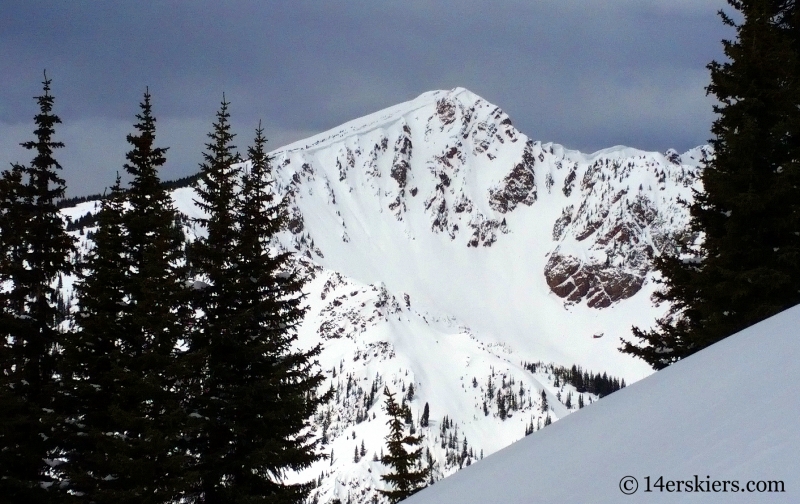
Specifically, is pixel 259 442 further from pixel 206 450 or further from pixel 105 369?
pixel 105 369

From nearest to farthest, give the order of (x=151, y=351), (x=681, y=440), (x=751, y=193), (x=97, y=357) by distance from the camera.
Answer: (x=681, y=440) < (x=751, y=193) < (x=151, y=351) < (x=97, y=357)

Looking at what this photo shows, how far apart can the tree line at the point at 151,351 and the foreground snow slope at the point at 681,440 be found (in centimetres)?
741

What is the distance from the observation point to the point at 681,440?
4617 millimetres

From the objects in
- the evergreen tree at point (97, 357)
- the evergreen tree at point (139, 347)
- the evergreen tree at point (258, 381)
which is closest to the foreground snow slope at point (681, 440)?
the evergreen tree at point (258, 381)

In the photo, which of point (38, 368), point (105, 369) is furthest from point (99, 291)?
point (38, 368)

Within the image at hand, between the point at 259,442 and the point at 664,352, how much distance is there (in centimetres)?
1030

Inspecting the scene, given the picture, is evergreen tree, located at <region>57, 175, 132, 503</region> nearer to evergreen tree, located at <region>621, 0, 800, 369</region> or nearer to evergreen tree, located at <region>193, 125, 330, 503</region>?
evergreen tree, located at <region>193, 125, 330, 503</region>

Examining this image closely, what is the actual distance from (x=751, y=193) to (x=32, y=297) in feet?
58.5

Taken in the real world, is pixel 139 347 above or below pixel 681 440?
above

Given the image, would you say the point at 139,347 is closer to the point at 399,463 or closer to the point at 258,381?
the point at 258,381

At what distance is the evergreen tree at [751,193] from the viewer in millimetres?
11961

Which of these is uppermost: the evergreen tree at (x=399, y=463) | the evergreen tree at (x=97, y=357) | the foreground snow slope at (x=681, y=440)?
the evergreen tree at (x=97, y=357)

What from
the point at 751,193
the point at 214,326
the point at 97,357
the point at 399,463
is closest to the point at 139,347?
the point at 97,357

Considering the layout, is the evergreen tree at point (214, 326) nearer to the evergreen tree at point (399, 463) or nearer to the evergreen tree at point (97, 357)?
the evergreen tree at point (97, 357)
